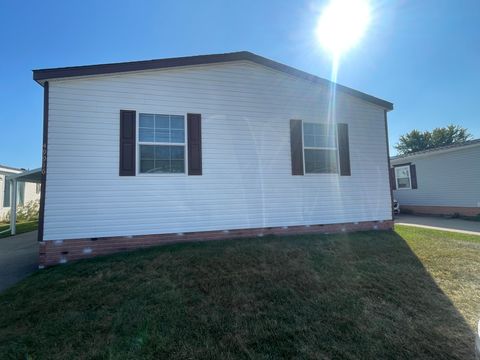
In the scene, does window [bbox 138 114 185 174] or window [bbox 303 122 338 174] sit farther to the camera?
window [bbox 303 122 338 174]

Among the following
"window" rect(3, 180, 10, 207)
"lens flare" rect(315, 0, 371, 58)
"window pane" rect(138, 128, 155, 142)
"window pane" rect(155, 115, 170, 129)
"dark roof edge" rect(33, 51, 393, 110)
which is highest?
"lens flare" rect(315, 0, 371, 58)

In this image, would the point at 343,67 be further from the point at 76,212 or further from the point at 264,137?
the point at 76,212

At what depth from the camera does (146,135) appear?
5.44 meters

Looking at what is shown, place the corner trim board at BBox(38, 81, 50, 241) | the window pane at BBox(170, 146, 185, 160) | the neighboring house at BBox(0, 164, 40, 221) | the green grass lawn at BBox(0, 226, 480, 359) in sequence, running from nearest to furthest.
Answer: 1. the green grass lawn at BBox(0, 226, 480, 359)
2. the corner trim board at BBox(38, 81, 50, 241)
3. the window pane at BBox(170, 146, 185, 160)
4. the neighboring house at BBox(0, 164, 40, 221)

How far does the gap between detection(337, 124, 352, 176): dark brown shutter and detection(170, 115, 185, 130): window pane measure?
14.0 ft

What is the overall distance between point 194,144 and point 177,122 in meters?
0.66

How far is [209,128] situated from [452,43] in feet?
29.9

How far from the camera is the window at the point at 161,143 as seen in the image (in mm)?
5414

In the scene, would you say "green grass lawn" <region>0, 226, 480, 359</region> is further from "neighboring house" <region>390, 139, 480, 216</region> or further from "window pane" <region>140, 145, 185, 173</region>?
"neighboring house" <region>390, 139, 480, 216</region>

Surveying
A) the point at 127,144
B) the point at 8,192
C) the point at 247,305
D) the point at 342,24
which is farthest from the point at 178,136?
the point at 8,192

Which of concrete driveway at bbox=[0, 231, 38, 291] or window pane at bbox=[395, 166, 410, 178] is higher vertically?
window pane at bbox=[395, 166, 410, 178]

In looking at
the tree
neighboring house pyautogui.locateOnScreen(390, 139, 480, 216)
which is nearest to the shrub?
neighboring house pyautogui.locateOnScreen(390, 139, 480, 216)

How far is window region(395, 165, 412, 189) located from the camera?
1357 cm

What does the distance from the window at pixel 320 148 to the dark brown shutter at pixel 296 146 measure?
241mm
